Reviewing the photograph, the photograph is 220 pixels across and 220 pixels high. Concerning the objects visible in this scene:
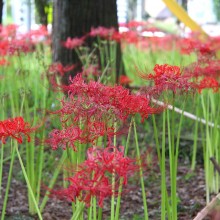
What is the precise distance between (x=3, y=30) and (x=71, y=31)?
1282mm

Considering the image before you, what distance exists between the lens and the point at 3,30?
4449 mm

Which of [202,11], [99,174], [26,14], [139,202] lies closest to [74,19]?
[139,202]

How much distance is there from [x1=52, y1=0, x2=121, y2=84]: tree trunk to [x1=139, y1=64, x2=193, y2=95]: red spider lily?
3.82 meters

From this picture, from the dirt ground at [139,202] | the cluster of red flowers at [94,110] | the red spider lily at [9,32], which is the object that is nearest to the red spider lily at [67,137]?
the cluster of red flowers at [94,110]

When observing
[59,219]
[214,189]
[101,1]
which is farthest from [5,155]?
[101,1]

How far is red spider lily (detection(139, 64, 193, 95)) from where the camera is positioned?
184cm

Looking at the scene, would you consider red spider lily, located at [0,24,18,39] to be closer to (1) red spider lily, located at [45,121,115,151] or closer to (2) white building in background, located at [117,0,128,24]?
(1) red spider lily, located at [45,121,115,151]

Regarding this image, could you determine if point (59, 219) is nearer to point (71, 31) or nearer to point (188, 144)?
point (188, 144)

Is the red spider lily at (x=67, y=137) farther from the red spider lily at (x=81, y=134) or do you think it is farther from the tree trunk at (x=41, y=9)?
the tree trunk at (x=41, y=9)

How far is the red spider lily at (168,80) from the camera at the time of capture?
6.05ft

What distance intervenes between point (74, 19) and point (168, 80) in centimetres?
391

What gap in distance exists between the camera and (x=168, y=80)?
1848 mm

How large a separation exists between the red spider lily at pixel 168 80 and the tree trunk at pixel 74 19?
150 inches

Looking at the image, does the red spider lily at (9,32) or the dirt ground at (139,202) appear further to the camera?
the red spider lily at (9,32)
